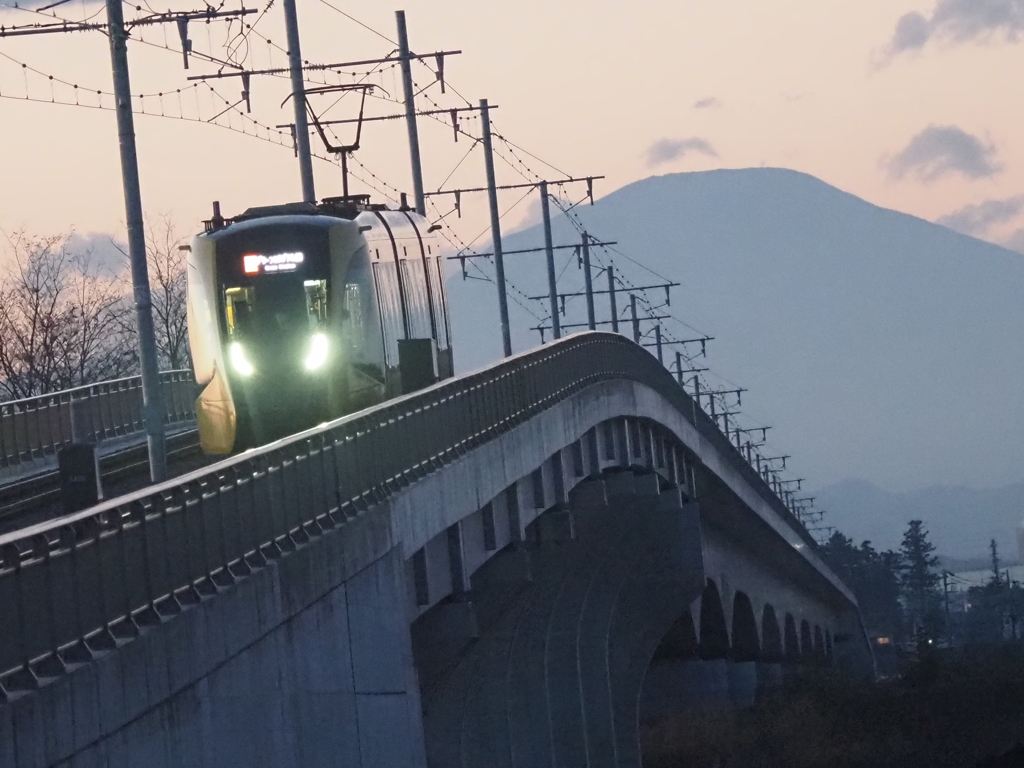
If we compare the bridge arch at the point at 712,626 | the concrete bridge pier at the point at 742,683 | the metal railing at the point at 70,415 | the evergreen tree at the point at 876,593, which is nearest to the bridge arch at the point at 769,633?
the concrete bridge pier at the point at 742,683

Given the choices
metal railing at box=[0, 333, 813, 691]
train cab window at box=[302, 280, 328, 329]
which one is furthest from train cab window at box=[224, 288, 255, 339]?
metal railing at box=[0, 333, 813, 691]

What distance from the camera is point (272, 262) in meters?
25.1

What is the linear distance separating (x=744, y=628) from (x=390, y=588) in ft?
200

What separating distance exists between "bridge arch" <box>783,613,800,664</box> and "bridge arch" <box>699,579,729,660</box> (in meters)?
18.2

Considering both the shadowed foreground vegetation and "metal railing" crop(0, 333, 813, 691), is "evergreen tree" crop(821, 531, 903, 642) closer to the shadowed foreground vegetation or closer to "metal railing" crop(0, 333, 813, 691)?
the shadowed foreground vegetation

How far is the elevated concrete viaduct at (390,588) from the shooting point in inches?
393

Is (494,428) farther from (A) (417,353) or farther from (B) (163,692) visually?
(B) (163,692)

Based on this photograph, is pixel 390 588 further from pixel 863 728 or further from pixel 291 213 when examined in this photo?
pixel 863 728

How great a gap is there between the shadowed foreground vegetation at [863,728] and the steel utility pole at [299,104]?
23.1 metres

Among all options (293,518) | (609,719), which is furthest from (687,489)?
(293,518)

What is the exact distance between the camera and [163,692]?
10438 millimetres

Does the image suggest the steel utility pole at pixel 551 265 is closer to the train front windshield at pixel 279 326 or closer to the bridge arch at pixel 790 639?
the bridge arch at pixel 790 639

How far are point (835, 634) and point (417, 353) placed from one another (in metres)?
90.9

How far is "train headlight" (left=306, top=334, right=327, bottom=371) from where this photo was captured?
25.0 m
